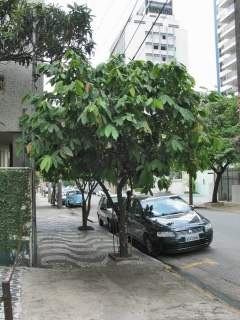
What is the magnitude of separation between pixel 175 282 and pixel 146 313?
7.65 feet

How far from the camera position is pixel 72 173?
10617 mm

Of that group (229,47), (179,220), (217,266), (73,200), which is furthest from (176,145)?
(229,47)

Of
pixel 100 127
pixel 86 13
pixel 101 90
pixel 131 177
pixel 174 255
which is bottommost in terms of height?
pixel 174 255

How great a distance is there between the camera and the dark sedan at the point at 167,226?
12.7 meters

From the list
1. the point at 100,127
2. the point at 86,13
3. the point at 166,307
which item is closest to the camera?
the point at 166,307

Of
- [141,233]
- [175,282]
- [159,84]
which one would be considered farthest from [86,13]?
[175,282]

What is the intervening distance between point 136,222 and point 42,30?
592cm

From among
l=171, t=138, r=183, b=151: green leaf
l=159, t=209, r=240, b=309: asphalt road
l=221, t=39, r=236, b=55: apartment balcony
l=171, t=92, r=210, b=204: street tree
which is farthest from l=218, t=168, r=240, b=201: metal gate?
l=221, t=39, r=236, b=55: apartment balcony

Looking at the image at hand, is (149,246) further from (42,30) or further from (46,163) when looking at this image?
(42,30)

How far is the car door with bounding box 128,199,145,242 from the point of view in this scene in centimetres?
1398

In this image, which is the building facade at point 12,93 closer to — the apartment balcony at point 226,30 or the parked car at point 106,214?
the parked car at point 106,214

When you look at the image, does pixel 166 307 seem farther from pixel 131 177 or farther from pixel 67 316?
pixel 131 177

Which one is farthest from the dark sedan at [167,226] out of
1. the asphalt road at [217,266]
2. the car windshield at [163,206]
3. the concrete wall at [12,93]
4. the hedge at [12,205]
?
the concrete wall at [12,93]

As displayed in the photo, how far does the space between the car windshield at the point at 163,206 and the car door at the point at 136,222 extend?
0.66ft
